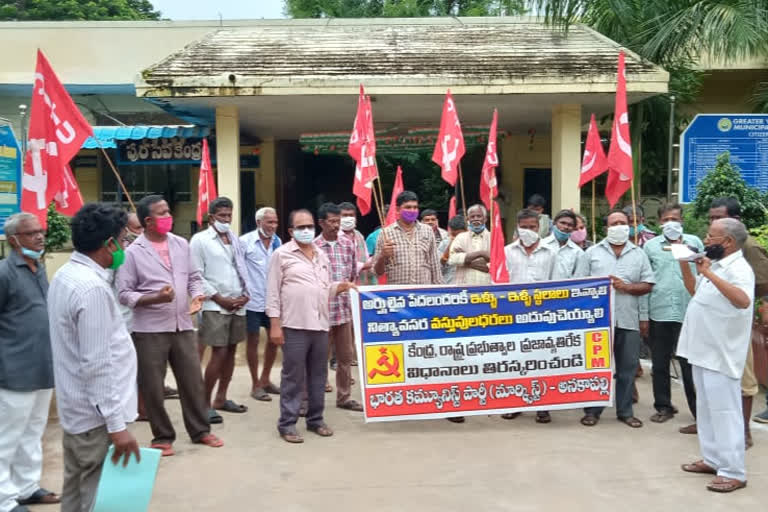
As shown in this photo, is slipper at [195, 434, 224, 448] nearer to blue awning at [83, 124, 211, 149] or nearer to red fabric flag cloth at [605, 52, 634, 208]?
red fabric flag cloth at [605, 52, 634, 208]

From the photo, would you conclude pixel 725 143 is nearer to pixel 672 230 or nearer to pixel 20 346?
pixel 672 230

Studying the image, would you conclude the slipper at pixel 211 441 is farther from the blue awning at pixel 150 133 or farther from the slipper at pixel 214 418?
the blue awning at pixel 150 133

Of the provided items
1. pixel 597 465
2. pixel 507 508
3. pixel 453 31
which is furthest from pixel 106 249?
pixel 453 31

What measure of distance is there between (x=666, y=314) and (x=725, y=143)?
497 cm

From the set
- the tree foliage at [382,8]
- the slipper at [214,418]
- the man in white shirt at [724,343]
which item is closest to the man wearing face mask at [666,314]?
the man in white shirt at [724,343]

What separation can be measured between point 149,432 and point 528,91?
7.23 metres

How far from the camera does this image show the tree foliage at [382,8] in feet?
80.8

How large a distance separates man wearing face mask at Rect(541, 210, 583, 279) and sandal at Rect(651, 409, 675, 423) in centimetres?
141

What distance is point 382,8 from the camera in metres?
26.7

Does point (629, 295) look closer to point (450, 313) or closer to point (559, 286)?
point (559, 286)

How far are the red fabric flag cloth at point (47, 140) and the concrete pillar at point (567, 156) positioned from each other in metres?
7.47

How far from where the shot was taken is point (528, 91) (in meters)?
10.5

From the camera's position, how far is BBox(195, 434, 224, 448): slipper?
5.62m

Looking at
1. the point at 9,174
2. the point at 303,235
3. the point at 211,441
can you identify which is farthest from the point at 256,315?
the point at 9,174
